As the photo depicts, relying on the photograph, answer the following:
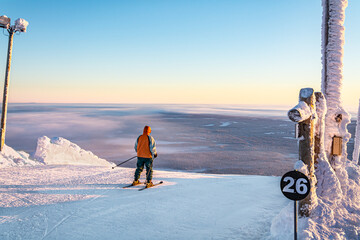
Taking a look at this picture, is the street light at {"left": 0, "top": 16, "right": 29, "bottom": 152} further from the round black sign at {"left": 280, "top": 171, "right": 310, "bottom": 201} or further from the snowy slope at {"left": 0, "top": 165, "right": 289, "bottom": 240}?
the round black sign at {"left": 280, "top": 171, "right": 310, "bottom": 201}

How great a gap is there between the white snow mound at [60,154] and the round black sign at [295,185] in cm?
945

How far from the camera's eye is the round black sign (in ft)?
11.0

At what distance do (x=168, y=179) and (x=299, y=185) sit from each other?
16.0 ft

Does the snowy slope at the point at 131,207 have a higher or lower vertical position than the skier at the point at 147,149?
lower

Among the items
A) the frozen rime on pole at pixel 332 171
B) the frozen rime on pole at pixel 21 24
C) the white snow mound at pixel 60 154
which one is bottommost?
the white snow mound at pixel 60 154

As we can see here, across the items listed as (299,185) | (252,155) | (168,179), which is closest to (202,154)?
(252,155)

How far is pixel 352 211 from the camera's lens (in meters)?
4.78

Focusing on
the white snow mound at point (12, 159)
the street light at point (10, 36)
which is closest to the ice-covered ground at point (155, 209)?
the white snow mound at point (12, 159)

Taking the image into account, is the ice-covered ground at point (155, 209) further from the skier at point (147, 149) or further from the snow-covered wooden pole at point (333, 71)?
the snow-covered wooden pole at point (333, 71)

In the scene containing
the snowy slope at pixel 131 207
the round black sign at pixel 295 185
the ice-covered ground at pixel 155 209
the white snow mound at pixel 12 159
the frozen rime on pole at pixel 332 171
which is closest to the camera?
the round black sign at pixel 295 185

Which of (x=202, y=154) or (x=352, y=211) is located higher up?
(x=352, y=211)

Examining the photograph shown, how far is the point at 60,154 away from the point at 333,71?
11212 mm

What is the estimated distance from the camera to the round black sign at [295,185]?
3.34 metres

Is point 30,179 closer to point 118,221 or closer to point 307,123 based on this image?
point 118,221
